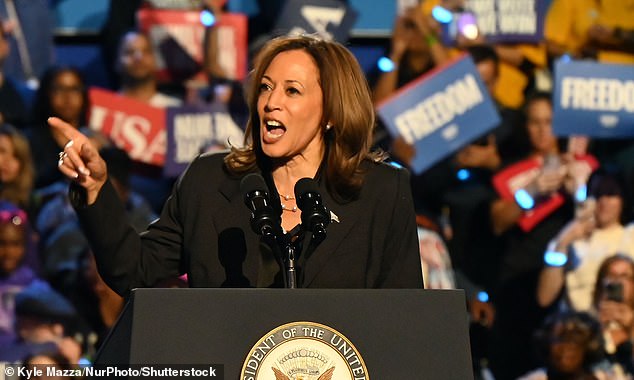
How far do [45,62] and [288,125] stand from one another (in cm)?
327

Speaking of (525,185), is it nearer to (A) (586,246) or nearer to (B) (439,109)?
(A) (586,246)

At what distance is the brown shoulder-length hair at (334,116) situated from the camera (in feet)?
7.52

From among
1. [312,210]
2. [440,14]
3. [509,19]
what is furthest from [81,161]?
[509,19]

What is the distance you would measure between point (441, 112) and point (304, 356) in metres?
3.80

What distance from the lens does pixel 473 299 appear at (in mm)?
5070

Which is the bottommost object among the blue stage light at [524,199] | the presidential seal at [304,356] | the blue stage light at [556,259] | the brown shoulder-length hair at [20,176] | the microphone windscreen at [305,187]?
the presidential seal at [304,356]

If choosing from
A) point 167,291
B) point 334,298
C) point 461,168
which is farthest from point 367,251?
point 461,168

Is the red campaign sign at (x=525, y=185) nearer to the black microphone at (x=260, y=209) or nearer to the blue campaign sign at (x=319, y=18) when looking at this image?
the blue campaign sign at (x=319, y=18)

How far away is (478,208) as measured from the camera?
213 inches

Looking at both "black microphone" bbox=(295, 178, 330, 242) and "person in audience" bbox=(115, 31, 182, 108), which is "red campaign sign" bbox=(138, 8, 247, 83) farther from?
"black microphone" bbox=(295, 178, 330, 242)

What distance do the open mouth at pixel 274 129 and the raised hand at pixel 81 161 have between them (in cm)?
34

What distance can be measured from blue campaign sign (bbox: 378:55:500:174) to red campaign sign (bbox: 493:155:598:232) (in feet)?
0.76

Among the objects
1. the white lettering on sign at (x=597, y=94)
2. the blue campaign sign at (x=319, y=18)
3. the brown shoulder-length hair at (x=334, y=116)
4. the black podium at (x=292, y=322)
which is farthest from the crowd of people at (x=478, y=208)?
the black podium at (x=292, y=322)

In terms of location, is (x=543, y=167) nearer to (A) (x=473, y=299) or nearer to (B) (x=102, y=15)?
(A) (x=473, y=299)
